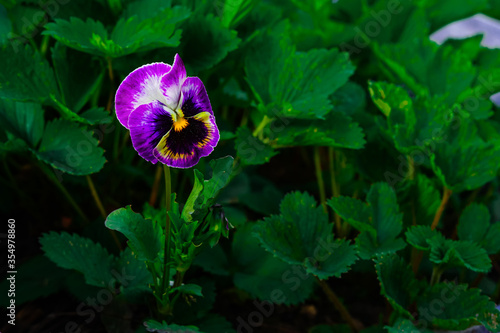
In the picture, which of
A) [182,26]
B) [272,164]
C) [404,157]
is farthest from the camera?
[272,164]

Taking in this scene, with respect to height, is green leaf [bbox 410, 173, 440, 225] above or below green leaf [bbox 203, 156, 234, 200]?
below

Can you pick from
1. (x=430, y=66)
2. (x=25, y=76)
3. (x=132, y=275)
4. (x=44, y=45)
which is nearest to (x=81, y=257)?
(x=132, y=275)

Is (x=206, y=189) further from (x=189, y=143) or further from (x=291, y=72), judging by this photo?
(x=291, y=72)

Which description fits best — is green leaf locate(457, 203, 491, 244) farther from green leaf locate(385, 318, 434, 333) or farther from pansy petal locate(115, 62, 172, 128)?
pansy petal locate(115, 62, 172, 128)

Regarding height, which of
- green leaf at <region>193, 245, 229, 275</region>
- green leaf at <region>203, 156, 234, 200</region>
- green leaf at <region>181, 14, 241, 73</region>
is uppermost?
green leaf at <region>181, 14, 241, 73</region>

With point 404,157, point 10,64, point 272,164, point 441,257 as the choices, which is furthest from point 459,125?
point 10,64

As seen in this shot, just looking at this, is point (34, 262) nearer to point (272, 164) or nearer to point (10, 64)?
point (10, 64)

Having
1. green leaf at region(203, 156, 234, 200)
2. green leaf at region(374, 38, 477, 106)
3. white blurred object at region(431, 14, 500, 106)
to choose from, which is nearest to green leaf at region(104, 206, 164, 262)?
green leaf at region(203, 156, 234, 200)

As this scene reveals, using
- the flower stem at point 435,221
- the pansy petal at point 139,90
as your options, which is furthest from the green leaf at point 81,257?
the flower stem at point 435,221
